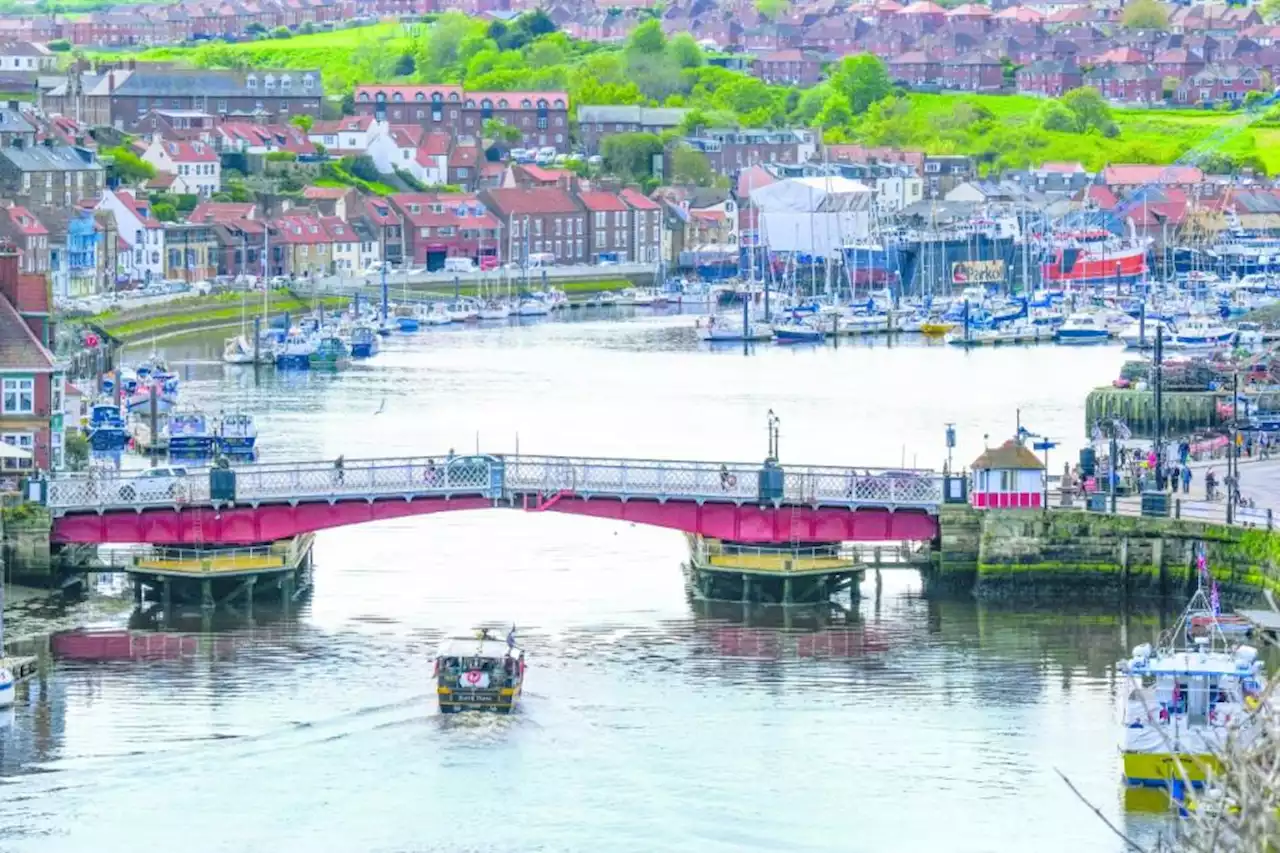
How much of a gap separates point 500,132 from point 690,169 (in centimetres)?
1145

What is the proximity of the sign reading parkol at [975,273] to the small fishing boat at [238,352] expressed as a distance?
48016 mm

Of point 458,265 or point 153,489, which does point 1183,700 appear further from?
point 458,265

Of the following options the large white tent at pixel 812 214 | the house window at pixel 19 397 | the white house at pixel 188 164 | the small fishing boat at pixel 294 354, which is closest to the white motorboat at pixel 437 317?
the white house at pixel 188 164

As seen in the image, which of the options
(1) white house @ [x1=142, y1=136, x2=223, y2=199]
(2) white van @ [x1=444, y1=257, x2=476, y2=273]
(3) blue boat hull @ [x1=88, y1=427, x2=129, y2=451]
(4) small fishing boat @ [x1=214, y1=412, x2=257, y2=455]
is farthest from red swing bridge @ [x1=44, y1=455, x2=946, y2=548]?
(1) white house @ [x1=142, y1=136, x2=223, y2=199]

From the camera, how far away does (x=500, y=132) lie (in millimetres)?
186125

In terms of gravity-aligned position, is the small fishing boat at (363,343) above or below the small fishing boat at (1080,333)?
below

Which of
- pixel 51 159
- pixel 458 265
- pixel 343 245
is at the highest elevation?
pixel 51 159

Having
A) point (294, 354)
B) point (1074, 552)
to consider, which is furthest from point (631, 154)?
point (1074, 552)

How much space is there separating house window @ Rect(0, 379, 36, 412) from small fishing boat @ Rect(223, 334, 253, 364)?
48702mm

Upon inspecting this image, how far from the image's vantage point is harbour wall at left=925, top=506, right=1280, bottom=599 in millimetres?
52750

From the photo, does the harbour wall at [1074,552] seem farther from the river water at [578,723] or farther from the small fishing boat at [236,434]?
the small fishing boat at [236,434]

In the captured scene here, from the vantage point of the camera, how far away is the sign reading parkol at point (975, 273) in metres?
152

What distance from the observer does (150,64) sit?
182 metres

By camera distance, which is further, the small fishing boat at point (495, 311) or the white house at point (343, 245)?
the white house at point (343, 245)
